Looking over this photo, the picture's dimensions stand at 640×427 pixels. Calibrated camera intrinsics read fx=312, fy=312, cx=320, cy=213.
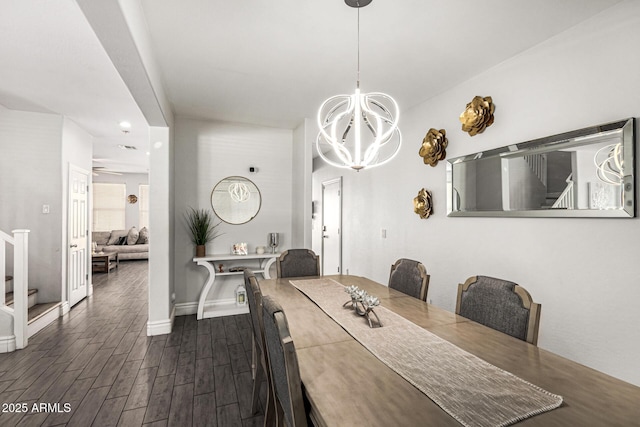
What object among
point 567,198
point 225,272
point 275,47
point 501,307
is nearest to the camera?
point 501,307

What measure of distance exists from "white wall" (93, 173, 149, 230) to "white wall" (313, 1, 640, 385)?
29.0 ft

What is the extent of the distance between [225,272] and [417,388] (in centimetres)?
328

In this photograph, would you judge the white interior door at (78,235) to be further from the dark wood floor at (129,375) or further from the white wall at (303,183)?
the white wall at (303,183)

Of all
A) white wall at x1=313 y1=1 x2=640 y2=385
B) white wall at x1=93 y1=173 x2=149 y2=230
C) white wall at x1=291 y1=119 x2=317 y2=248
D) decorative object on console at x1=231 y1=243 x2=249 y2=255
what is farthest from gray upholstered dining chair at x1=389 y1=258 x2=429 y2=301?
white wall at x1=93 y1=173 x2=149 y2=230

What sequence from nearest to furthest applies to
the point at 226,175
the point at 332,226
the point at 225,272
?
1. the point at 225,272
2. the point at 226,175
3. the point at 332,226

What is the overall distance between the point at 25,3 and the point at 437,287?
3.87 metres

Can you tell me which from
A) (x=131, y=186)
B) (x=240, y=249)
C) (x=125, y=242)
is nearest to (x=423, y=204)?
(x=240, y=249)

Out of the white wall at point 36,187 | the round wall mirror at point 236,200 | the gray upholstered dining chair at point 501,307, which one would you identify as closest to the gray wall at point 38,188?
the white wall at point 36,187

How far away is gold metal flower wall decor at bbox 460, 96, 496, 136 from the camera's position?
2.65 m

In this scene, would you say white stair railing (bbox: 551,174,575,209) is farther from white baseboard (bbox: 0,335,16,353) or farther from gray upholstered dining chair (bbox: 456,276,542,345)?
white baseboard (bbox: 0,335,16,353)

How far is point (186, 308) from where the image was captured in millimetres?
3990

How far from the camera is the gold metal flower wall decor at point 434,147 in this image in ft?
10.3

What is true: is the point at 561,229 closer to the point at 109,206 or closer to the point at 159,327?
the point at 159,327

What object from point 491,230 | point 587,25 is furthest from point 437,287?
point 587,25
